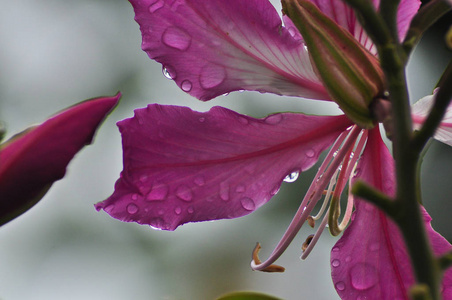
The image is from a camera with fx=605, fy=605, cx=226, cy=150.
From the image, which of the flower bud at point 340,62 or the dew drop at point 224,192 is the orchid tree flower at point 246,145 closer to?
the dew drop at point 224,192

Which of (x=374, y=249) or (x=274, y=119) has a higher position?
(x=274, y=119)

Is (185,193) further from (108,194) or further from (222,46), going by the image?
(108,194)

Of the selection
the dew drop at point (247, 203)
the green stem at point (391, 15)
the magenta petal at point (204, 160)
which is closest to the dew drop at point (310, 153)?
the magenta petal at point (204, 160)

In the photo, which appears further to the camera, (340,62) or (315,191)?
(315,191)

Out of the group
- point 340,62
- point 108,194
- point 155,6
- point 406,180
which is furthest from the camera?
point 108,194

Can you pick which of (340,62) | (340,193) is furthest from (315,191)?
(340,62)

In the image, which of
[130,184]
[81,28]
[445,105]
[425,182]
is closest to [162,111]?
[130,184]
